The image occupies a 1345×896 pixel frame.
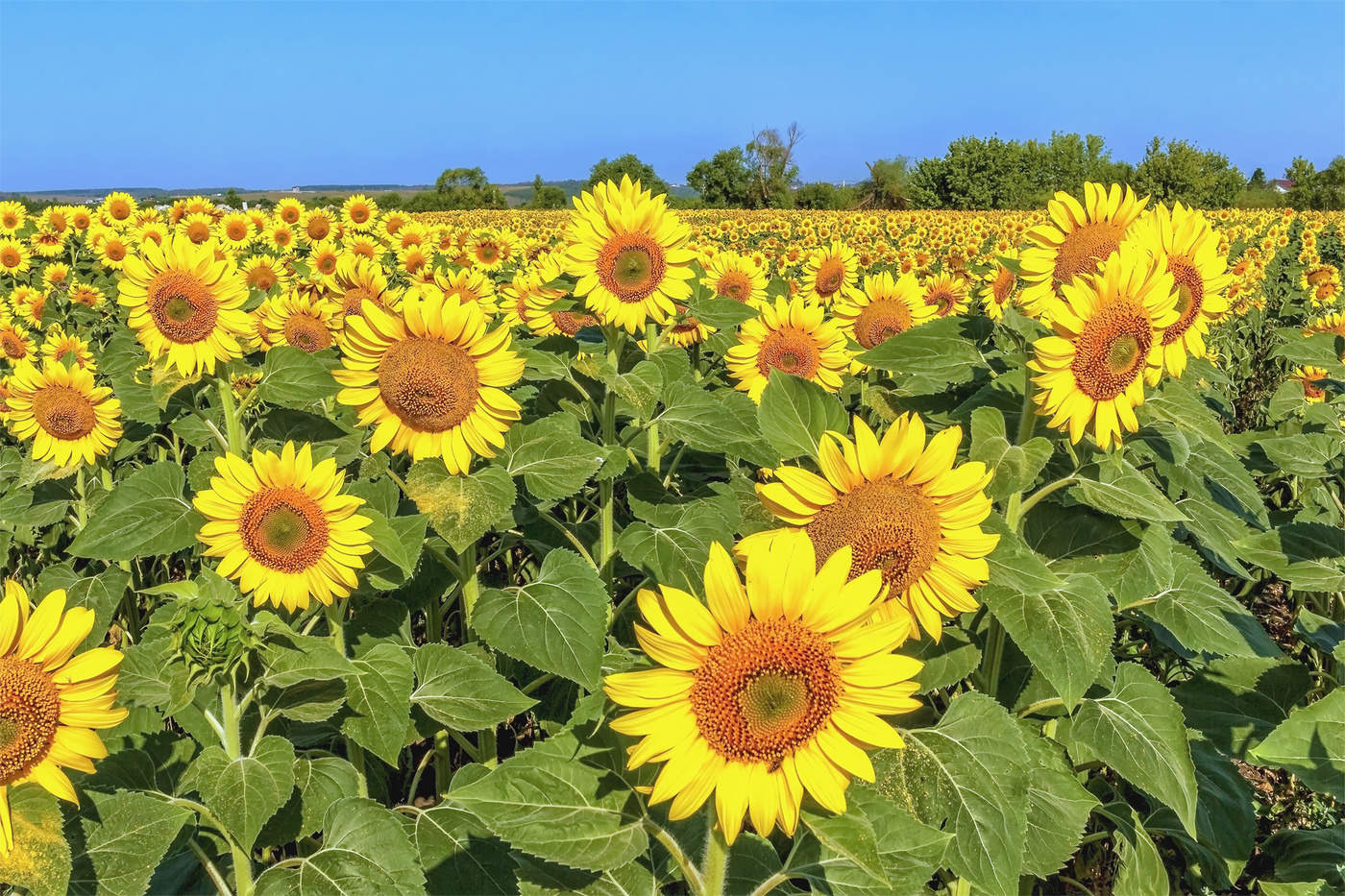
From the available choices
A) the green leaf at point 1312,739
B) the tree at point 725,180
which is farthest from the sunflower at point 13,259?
the tree at point 725,180

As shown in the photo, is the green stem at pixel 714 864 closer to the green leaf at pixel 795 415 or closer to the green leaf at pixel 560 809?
the green leaf at pixel 560 809

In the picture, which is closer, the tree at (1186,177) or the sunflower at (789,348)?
the sunflower at (789,348)

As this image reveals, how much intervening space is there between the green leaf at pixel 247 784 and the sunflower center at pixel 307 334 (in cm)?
237

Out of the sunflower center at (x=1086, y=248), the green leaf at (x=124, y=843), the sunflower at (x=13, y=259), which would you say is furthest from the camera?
the sunflower at (x=13, y=259)

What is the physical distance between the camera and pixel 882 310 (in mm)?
5039

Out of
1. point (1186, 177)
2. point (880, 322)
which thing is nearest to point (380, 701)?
point (880, 322)

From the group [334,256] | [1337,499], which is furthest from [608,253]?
[334,256]

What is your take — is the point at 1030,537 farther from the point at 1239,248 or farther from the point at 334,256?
the point at 1239,248

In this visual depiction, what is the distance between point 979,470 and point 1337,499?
3.88m

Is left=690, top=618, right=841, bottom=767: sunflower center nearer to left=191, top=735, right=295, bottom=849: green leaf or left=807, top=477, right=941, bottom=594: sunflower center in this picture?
left=807, top=477, right=941, bottom=594: sunflower center

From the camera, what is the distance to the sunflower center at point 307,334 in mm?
4203

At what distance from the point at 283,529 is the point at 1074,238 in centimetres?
250

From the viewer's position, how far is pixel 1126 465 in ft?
7.89

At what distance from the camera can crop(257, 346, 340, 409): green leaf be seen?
3178mm
